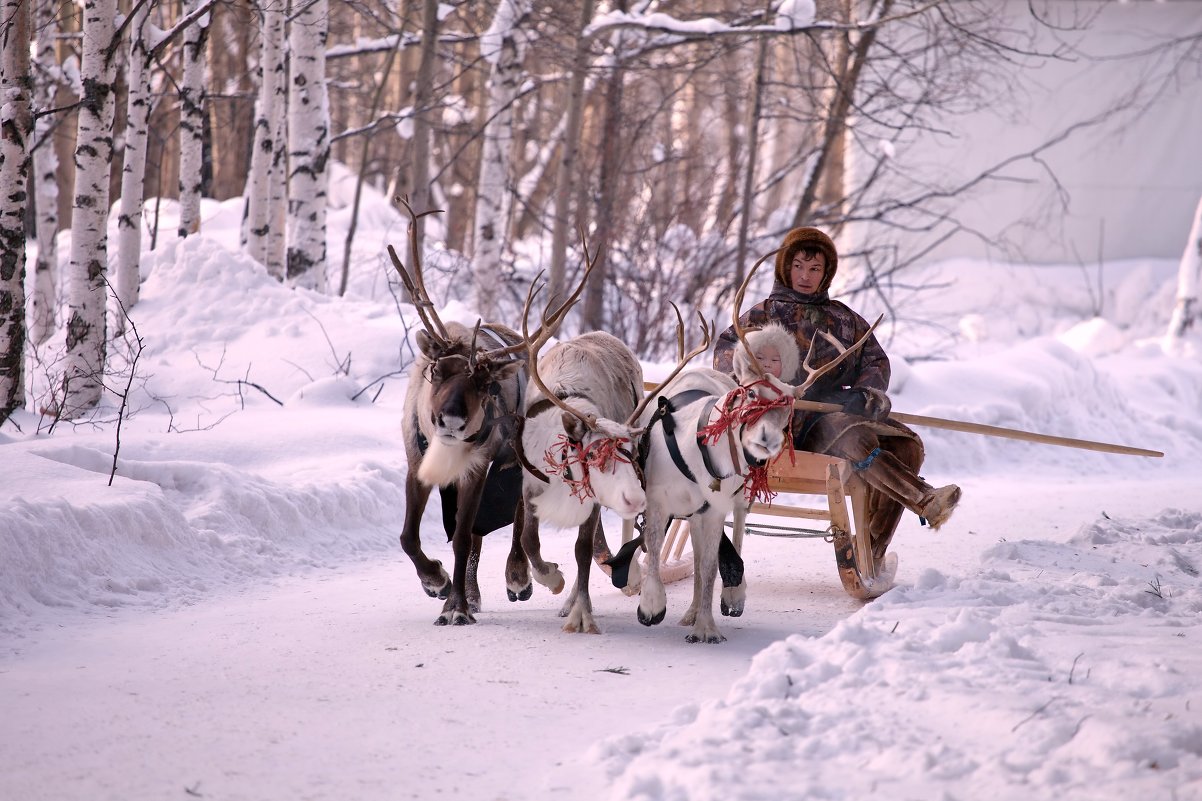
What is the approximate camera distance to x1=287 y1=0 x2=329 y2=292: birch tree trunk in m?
10.8

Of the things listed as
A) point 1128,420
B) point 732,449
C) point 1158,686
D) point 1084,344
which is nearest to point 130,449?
point 732,449

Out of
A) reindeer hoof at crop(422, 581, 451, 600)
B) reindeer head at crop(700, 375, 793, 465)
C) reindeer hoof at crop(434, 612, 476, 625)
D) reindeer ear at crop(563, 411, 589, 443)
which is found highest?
reindeer head at crop(700, 375, 793, 465)

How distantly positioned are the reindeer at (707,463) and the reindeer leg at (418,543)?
2.98ft

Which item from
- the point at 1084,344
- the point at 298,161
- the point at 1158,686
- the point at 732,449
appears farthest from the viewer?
the point at 1084,344

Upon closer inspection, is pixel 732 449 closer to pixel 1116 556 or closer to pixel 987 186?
pixel 1116 556

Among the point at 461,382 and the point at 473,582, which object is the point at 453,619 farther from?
the point at 461,382

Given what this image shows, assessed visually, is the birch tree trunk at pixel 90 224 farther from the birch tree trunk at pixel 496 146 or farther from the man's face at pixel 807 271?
the man's face at pixel 807 271

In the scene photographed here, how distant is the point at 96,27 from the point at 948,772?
7.01m

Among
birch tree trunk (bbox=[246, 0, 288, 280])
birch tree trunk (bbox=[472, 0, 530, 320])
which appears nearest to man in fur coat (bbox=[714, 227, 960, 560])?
birch tree trunk (bbox=[472, 0, 530, 320])

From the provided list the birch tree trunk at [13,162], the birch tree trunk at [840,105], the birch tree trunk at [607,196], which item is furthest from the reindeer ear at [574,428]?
the birch tree trunk at [840,105]

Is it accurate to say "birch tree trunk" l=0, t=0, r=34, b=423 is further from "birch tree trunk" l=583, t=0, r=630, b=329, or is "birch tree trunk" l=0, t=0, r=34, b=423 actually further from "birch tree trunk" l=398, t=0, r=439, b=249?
"birch tree trunk" l=583, t=0, r=630, b=329

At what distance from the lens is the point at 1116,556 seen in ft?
21.4

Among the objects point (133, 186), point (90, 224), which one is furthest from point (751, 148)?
point (90, 224)

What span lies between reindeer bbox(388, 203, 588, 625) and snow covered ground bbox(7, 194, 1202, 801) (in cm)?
27
